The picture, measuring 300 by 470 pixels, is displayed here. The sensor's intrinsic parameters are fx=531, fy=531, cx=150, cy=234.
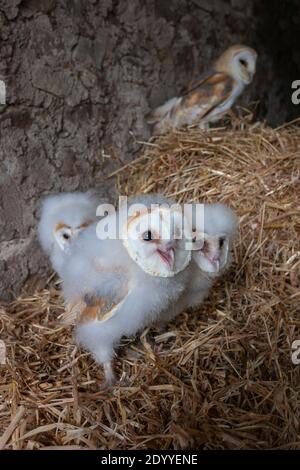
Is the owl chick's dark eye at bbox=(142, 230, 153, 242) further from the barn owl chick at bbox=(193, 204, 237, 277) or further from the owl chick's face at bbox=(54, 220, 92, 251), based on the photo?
the owl chick's face at bbox=(54, 220, 92, 251)

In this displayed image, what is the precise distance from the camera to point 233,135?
9.34ft

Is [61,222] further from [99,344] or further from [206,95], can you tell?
[206,95]

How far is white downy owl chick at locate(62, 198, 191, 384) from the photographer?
72.0 inches

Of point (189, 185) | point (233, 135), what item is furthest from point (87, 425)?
point (233, 135)

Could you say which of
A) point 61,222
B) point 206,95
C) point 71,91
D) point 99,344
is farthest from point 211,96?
point 99,344

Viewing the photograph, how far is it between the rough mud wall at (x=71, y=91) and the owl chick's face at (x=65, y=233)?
196 millimetres

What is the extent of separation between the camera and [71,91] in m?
2.52

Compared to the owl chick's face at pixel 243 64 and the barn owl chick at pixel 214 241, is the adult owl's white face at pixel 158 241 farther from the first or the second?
the owl chick's face at pixel 243 64

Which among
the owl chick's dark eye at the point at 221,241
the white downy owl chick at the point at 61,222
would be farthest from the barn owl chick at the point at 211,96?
the owl chick's dark eye at the point at 221,241

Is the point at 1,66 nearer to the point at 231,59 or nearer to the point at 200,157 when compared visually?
the point at 200,157

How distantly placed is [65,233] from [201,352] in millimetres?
767

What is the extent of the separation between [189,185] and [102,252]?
0.81m

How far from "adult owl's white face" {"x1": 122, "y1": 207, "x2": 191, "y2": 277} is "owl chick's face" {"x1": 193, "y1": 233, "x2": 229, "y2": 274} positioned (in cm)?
16

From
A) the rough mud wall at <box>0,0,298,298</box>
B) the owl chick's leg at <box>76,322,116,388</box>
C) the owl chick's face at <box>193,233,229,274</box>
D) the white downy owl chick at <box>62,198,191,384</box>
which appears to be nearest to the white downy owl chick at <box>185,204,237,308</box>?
the owl chick's face at <box>193,233,229,274</box>
